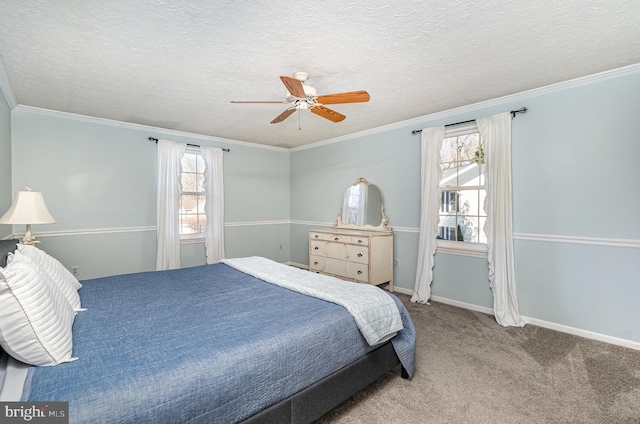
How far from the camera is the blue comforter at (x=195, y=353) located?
109 centimetres

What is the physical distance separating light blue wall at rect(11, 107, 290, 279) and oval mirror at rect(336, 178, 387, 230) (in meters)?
2.44

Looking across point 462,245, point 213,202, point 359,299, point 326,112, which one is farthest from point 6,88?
point 462,245

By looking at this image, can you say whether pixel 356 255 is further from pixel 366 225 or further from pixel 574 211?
pixel 574 211

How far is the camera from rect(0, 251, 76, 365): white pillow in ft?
3.78

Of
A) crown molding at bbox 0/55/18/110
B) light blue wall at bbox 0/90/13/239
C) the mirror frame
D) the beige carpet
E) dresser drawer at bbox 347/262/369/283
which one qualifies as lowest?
the beige carpet

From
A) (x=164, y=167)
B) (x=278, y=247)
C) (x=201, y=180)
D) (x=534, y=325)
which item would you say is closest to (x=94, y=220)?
(x=164, y=167)

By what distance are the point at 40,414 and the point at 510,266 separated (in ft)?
12.2

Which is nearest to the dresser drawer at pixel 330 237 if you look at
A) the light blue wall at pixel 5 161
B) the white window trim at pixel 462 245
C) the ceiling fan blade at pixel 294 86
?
the white window trim at pixel 462 245

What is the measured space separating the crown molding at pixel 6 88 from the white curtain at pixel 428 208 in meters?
4.29

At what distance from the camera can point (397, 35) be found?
2098mm

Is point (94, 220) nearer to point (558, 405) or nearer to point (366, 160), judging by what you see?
point (366, 160)

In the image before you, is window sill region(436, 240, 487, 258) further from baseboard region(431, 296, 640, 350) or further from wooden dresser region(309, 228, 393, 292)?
wooden dresser region(309, 228, 393, 292)

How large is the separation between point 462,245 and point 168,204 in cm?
420

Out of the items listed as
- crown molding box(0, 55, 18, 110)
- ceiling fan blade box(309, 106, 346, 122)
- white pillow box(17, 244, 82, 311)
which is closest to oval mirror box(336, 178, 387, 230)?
ceiling fan blade box(309, 106, 346, 122)
